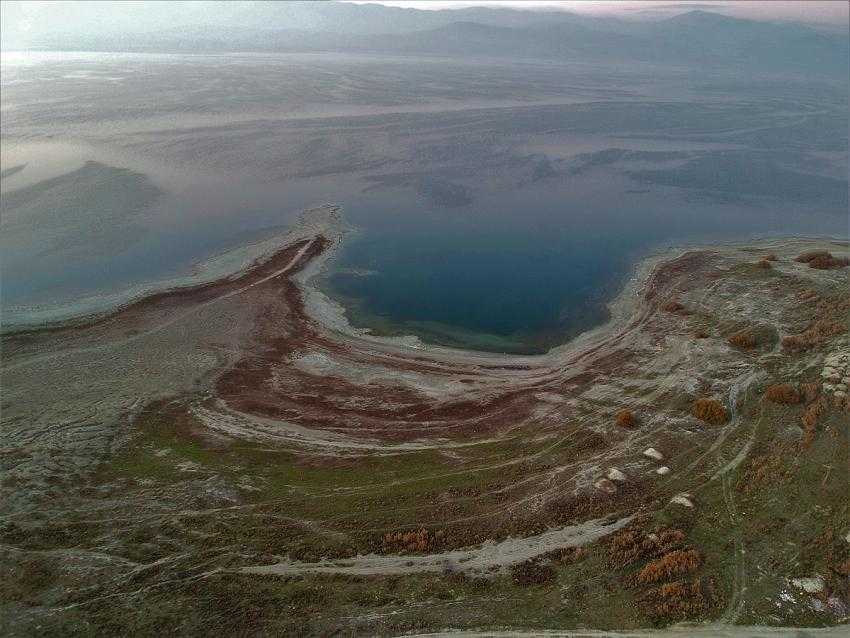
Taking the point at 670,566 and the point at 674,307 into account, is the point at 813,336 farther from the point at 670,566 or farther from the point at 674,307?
the point at 670,566

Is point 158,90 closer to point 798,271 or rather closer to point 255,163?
point 255,163

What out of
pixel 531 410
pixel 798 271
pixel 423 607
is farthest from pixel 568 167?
pixel 423 607

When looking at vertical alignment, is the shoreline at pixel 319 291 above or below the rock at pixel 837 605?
above

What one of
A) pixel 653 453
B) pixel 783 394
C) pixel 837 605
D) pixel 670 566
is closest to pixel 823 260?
pixel 783 394

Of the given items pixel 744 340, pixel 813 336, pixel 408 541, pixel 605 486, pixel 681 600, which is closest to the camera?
pixel 681 600

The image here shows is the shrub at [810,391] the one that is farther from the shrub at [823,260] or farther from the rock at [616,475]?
the shrub at [823,260]

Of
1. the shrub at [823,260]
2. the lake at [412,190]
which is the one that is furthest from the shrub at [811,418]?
the shrub at [823,260]
